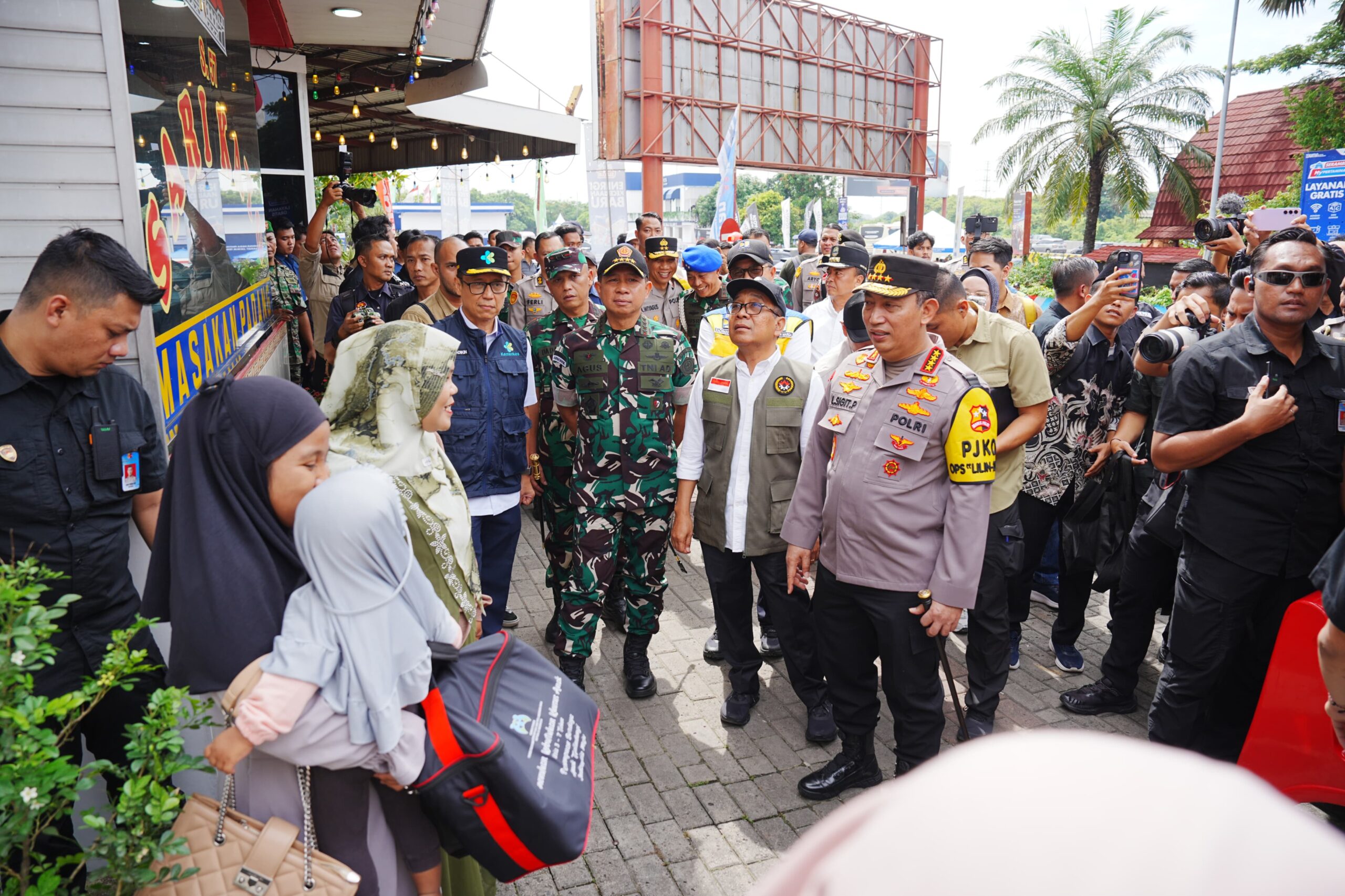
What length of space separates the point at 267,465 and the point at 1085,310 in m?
3.84

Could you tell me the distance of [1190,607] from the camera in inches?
124

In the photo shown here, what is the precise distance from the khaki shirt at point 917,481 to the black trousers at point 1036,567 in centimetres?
157

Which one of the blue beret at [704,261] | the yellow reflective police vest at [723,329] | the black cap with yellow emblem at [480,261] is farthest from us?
the blue beret at [704,261]

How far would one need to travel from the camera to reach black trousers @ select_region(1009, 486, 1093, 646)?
14.2 ft

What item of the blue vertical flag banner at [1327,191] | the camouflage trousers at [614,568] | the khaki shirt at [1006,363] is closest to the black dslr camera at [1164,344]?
the khaki shirt at [1006,363]

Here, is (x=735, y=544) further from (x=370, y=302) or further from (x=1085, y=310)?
(x=370, y=302)

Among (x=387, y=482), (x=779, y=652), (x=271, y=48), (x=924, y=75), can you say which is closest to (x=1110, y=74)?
(x=924, y=75)

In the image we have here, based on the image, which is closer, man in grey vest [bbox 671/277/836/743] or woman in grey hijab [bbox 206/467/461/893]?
woman in grey hijab [bbox 206/467/461/893]

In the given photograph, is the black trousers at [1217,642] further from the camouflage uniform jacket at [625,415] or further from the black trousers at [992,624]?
the camouflage uniform jacket at [625,415]

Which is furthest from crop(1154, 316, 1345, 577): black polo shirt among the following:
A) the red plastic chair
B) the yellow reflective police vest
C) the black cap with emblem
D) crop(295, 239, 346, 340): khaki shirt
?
crop(295, 239, 346, 340): khaki shirt

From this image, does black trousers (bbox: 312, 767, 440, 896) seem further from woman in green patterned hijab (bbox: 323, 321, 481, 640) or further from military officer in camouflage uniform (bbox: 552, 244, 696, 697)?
military officer in camouflage uniform (bbox: 552, 244, 696, 697)

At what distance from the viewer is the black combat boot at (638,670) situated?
162 inches

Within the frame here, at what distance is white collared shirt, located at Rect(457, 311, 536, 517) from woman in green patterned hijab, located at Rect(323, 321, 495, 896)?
3.86ft

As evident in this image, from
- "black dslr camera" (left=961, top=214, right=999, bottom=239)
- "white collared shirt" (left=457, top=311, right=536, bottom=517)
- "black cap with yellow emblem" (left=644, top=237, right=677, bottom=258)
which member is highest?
"black dslr camera" (left=961, top=214, right=999, bottom=239)
